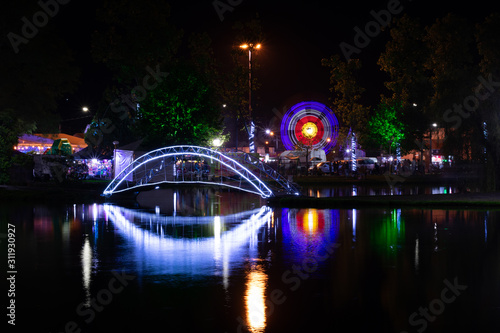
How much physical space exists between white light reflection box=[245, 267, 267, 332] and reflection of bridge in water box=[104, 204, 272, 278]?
64cm

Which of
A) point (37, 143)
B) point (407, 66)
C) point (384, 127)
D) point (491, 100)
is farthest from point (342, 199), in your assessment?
point (384, 127)

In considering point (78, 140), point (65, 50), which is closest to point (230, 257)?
point (65, 50)

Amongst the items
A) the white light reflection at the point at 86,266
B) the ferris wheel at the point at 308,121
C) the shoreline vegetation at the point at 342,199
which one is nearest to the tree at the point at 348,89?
the ferris wheel at the point at 308,121

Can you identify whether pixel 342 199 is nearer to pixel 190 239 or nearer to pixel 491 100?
pixel 491 100

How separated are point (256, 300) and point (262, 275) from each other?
229 cm

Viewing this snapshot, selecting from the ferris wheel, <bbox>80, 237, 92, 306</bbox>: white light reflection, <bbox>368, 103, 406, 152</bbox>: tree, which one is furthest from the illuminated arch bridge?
<bbox>368, 103, 406, 152</bbox>: tree

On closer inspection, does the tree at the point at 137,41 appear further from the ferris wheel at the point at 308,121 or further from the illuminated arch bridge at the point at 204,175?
the ferris wheel at the point at 308,121

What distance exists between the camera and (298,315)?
32.6 ft

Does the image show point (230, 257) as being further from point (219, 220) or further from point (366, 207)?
point (366, 207)

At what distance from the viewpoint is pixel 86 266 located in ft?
47.3

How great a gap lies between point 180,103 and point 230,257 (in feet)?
114

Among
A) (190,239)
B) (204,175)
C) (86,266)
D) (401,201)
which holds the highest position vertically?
(204,175)

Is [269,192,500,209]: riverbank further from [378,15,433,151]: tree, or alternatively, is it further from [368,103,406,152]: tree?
[368,103,406,152]: tree

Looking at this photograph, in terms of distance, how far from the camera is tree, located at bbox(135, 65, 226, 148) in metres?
48.9
